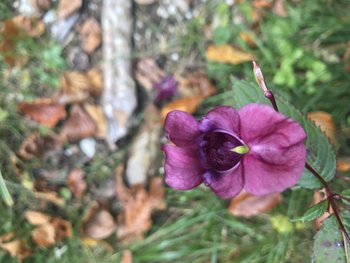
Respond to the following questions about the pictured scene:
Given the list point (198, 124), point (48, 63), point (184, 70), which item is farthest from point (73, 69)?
point (198, 124)

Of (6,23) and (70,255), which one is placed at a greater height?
(6,23)

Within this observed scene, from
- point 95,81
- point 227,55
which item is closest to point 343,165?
point 227,55

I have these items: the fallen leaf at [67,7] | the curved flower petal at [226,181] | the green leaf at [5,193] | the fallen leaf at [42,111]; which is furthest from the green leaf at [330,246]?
the fallen leaf at [67,7]

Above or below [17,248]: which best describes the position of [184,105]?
above

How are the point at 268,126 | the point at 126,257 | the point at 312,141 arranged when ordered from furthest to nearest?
the point at 126,257
the point at 312,141
the point at 268,126

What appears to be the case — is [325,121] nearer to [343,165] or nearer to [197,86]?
[343,165]

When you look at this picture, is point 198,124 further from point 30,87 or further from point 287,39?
point 30,87
